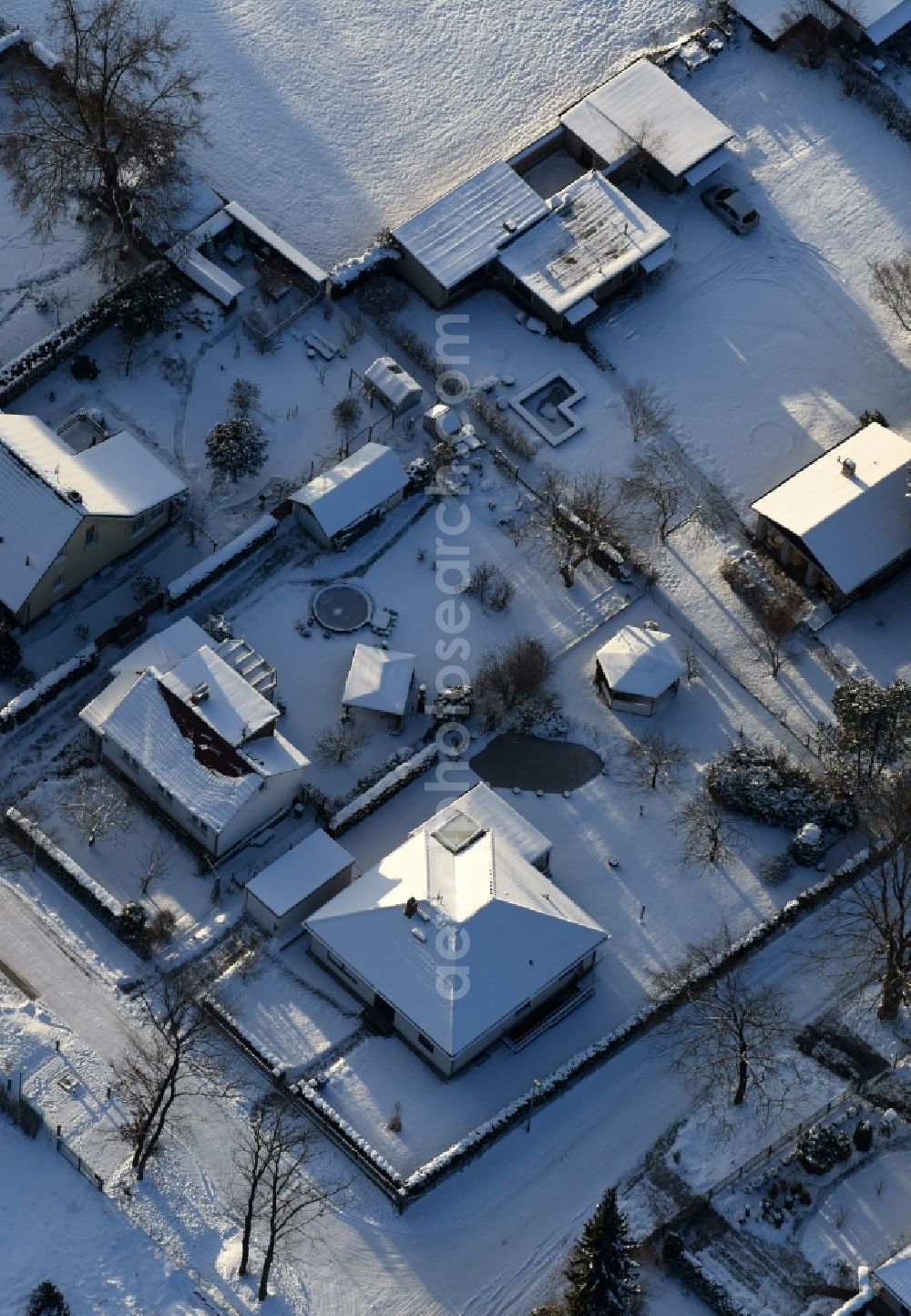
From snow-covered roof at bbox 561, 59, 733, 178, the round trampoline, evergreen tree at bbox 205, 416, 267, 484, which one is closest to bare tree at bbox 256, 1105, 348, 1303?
the round trampoline

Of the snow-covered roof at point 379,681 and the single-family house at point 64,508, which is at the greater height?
the single-family house at point 64,508

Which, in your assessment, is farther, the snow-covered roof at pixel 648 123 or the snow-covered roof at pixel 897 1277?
the snow-covered roof at pixel 648 123

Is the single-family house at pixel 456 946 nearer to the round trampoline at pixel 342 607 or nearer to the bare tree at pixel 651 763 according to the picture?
the bare tree at pixel 651 763

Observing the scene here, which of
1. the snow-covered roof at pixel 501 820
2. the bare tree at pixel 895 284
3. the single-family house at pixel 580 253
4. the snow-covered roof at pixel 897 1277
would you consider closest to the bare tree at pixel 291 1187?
the snow-covered roof at pixel 501 820

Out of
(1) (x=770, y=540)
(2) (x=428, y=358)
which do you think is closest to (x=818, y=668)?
(1) (x=770, y=540)

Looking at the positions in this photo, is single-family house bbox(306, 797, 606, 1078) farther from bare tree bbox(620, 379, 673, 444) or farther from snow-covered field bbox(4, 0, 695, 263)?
snow-covered field bbox(4, 0, 695, 263)

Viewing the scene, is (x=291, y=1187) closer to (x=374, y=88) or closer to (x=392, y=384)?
(x=392, y=384)

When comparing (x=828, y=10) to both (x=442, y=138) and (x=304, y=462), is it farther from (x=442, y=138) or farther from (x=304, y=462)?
(x=304, y=462)
